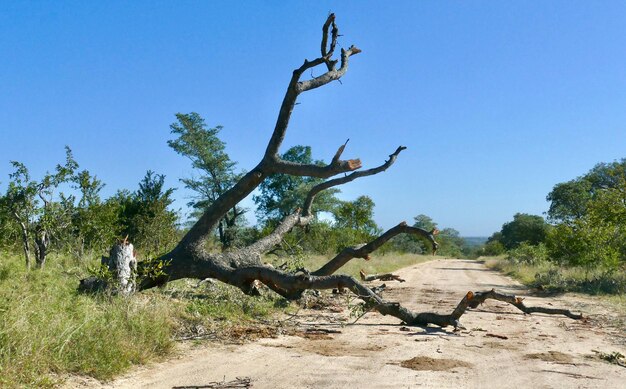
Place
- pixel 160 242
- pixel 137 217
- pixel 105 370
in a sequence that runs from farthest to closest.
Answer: pixel 137 217 < pixel 160 242 < pixel 105 370

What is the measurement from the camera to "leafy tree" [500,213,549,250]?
64500 millimetres

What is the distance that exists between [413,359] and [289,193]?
127 ft

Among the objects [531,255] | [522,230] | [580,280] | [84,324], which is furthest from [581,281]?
[522,230]

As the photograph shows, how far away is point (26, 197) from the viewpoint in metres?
12.4

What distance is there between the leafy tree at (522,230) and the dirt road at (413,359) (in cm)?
5529

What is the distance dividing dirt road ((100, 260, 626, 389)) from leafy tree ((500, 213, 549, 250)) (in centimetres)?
5529

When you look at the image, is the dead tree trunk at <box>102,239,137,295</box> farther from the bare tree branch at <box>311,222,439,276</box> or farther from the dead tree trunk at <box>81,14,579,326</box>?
the bare tree branch at <box>311,222,439,276</box>

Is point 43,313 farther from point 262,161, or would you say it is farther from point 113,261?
point 262,161

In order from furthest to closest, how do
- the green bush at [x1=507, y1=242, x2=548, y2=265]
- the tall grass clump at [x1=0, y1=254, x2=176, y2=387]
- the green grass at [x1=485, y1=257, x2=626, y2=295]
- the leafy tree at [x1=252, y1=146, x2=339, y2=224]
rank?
the leafy tree at [x1=252, y1=146, x2=339, y2=224]
the green bush at [x1=507, y1=242, x2=548, y2=265]
the green grass at [x1=485, y1=257, x2=626, y2=295]
the tall grass clump at [x1=0, y1=254, x2=176, y2=387]

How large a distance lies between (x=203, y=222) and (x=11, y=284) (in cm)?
375

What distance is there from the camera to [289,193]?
4569 centimetres

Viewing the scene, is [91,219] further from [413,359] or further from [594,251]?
[594,251]

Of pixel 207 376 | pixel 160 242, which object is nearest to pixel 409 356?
pixel 207 376

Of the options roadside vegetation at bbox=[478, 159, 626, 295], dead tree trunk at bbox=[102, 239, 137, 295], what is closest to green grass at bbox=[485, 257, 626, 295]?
roadside vegetation at bbox=[478, 159, 626, 295]
